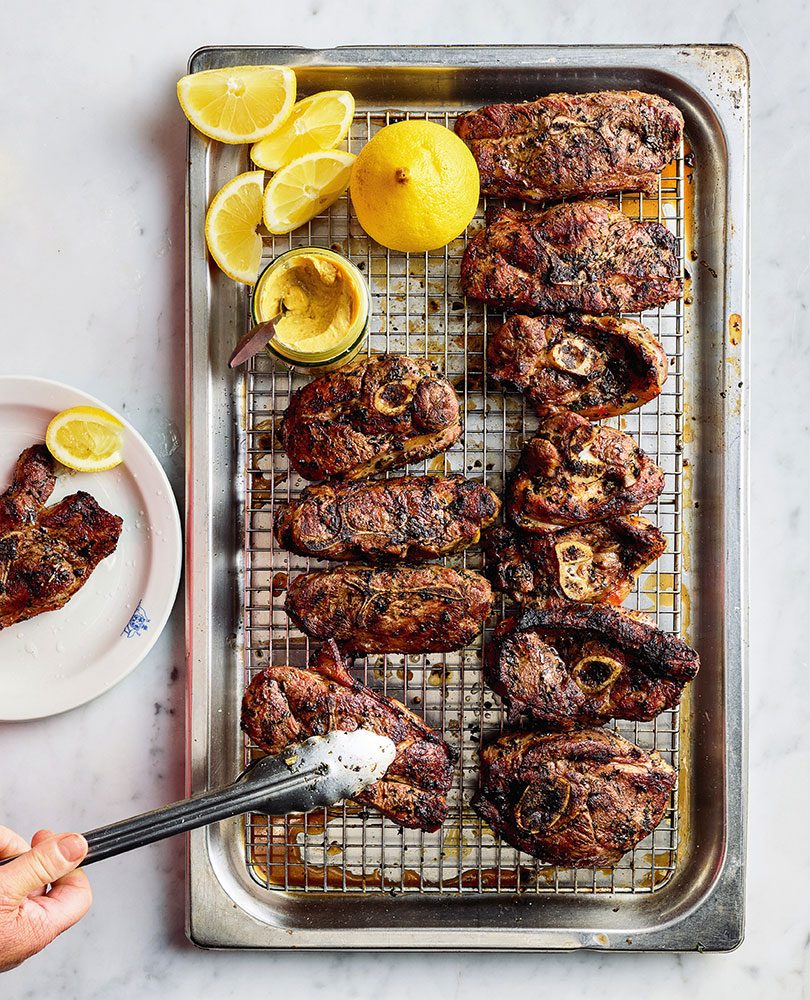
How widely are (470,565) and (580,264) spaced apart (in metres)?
0.84

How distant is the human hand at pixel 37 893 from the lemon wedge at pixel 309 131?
1718mm

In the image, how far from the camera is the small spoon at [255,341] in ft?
7.27

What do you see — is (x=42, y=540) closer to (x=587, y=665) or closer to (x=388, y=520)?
(x=388, y=520)

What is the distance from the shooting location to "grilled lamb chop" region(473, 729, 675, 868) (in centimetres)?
227

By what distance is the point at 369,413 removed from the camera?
2.28 m

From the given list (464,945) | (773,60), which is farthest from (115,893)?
(773,60)

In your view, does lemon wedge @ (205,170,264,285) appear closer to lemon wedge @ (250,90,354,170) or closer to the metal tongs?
lemon wedge @ (250,90,354,170)

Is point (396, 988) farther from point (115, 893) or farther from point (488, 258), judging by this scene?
point (488, 258)

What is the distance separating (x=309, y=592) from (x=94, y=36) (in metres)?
1.66

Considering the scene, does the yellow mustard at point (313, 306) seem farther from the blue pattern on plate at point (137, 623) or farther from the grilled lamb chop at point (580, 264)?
the blue pattern on plate at point (137, 623)

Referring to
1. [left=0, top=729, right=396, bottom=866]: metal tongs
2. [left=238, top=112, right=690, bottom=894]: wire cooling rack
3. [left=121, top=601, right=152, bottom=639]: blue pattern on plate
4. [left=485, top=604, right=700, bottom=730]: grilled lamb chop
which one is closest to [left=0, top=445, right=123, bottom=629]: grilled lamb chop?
[left=121, top=601, right=152, bottom=639]: blue pattern on plate

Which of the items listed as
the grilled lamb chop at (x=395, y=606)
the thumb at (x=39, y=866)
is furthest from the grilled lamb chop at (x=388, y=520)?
the thumb at (x=39, y=866)

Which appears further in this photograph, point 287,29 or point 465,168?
point 287,29

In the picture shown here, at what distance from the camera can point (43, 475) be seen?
A: 243 centimetres
